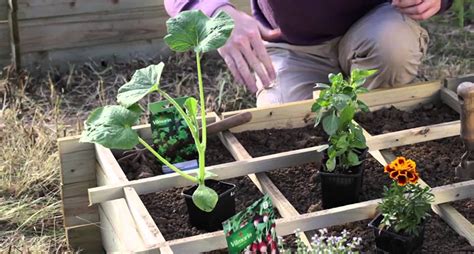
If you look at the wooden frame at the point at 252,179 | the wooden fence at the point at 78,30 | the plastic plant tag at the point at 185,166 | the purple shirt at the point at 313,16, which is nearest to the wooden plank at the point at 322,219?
the wooden frame at the point at 252,179

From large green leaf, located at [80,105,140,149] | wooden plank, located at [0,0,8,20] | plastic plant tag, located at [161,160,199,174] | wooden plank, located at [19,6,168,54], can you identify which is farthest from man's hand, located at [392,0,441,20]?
wooden plank, located at [0,0,8,20]

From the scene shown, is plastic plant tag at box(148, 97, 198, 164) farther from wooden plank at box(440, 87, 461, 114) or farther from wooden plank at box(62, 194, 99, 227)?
wooden plank at box(440, 87, 461, 114)

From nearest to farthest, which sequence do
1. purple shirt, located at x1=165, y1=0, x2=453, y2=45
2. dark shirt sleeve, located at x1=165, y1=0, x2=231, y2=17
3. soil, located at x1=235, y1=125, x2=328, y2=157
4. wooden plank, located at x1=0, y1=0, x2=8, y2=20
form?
soil, located at x1=235, y1=125, x2=328, y2=157, dark shirt sleeve, located at x1=165, y1=0, x2=231, y2=17, purple shirt, located at x1=165, y1=0, x2=453, y2=45, wooden plank, located at x1=0, y1=0, x2=8, y2=20

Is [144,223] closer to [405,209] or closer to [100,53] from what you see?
[405,209]

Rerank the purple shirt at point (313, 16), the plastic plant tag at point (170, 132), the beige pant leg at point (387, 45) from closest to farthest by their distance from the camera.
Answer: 1. the plastic plant tag at point (170, 132)
2. the beige pant leg at point (387, 45)
3. the purple shirt at point (313, 16)

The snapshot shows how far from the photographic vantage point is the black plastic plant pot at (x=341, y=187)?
2164 millimetres

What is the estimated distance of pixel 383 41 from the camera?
298cm

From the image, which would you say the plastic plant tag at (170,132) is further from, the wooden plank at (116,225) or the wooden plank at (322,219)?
the wooden plank at (322,219)

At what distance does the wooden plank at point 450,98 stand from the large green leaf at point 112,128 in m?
1.18

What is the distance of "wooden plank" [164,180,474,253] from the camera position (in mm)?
1933

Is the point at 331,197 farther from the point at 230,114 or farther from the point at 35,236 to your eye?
the point at 35,236

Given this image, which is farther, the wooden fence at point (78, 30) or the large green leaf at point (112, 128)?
the wooden fence at point (78, 30)

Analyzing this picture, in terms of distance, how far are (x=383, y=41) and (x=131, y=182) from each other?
3.91ft

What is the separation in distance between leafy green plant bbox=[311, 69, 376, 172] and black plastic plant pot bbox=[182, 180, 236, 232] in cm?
28
